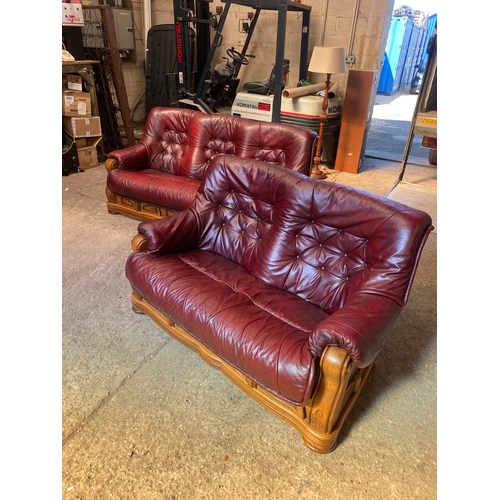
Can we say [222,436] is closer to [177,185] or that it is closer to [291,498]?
[291,498]

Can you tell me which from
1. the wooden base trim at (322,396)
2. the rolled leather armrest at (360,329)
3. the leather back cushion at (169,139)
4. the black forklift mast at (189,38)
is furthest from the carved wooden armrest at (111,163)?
the rolled leather armrest at (360,329)

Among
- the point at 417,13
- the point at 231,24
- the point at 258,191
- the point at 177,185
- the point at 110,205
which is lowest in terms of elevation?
the point at 110,205

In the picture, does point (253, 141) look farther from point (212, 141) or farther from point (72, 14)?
point (72, 14)

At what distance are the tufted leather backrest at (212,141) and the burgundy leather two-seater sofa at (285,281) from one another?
2.78 ft

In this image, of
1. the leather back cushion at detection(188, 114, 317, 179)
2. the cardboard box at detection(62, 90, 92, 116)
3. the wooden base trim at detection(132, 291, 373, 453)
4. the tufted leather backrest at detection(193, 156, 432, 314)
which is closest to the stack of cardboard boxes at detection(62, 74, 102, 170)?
the cardboard box at detection(62, 90, 92, 116)

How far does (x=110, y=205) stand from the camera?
334cm

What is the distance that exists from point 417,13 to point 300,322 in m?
12.0

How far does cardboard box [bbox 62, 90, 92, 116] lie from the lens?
3.93m

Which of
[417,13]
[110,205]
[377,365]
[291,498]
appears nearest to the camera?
[291,498]

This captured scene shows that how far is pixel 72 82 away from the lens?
4.03 m

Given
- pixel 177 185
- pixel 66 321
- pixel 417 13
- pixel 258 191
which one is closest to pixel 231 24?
pixel 177 185

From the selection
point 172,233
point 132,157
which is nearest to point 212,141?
point 132,157

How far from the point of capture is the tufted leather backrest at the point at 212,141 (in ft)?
9.31

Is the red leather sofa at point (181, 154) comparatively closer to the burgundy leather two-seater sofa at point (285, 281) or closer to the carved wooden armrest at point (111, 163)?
the carved wooden armrest at point (111, 163)
